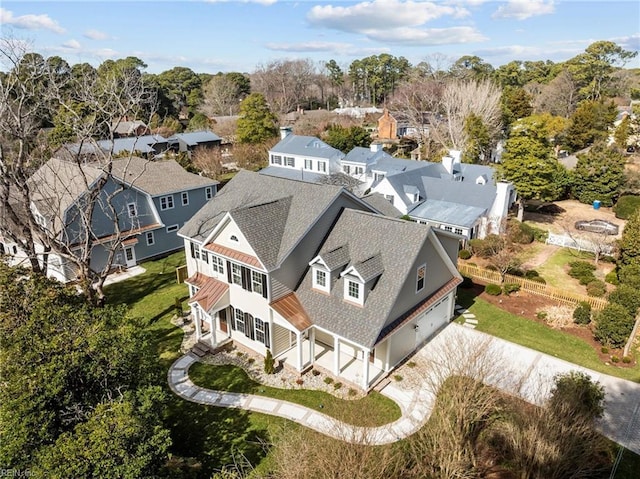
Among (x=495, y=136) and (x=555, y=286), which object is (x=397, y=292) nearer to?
(x=555, y=286)

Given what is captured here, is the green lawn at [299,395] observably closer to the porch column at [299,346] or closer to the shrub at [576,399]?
the porch column at [299,346]

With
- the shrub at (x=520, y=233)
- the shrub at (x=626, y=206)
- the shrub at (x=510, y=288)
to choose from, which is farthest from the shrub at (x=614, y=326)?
the shrub at (x=626, y=206)

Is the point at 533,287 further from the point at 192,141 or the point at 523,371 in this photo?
the point at 192,141

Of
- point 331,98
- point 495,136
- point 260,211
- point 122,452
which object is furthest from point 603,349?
point 331,98

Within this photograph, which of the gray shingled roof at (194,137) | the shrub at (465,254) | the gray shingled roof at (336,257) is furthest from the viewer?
the gray shingled roof at (194,137)

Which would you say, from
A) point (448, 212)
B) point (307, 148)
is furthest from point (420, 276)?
point (307, 148)

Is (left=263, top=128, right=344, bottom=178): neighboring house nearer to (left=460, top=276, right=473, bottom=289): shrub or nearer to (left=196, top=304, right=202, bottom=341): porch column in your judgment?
(left=460, top=276, right=473, bottom=289): shrub
